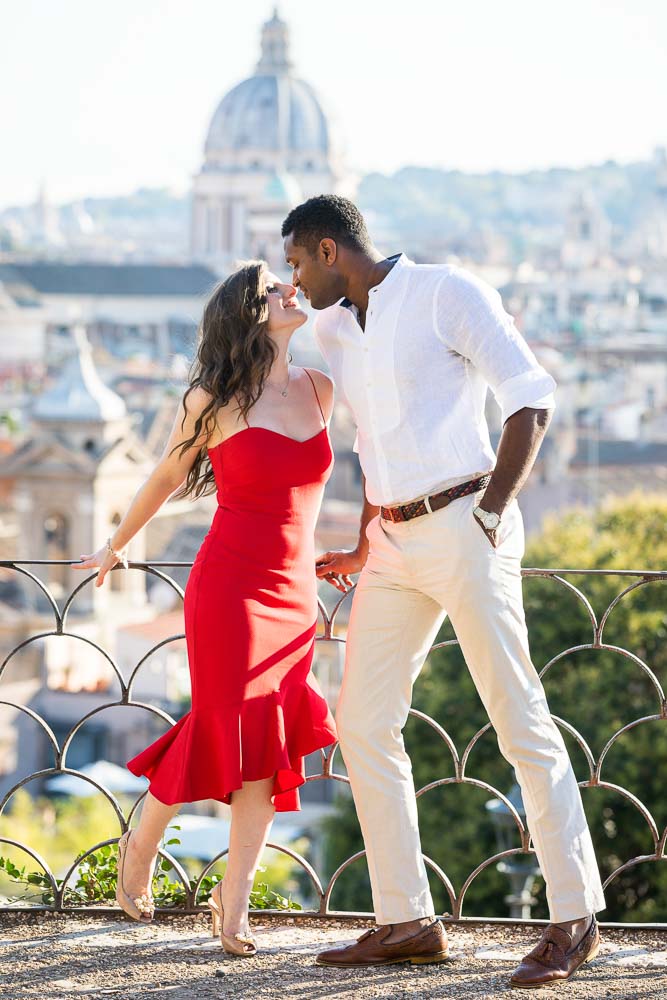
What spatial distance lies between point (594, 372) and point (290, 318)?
6136 cm

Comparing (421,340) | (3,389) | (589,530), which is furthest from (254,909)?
(3,389)

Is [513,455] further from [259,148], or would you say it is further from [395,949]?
[259,148]

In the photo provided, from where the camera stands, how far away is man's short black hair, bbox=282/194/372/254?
2.74 meters

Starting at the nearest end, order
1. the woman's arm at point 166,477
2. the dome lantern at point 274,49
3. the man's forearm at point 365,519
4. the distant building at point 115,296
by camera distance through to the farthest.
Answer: the woman's arm at point 166,477 < the man's forearm at point 365,519 < the distant building at point 115,296 < the dome lantern at point 274,49

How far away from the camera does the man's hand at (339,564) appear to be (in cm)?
304

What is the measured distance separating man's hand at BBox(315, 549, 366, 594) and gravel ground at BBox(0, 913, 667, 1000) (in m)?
0.69

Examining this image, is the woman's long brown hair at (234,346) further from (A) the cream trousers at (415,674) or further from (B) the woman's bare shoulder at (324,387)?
(A) the cream trousers at (415,674)

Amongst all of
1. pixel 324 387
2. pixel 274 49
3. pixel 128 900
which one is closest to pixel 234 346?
pixel 324 387

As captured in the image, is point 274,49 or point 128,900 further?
point 274,49

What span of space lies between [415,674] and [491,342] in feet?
2.01

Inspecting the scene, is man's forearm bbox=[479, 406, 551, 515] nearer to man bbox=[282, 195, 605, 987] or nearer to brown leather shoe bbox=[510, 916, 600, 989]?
man bbox=[282, 195, 605, 987]

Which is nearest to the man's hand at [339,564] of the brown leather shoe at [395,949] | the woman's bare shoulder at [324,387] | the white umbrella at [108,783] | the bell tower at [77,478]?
the woman's bare shoulder at [324,387]

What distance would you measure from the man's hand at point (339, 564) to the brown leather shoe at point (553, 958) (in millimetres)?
753

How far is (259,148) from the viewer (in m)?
103
